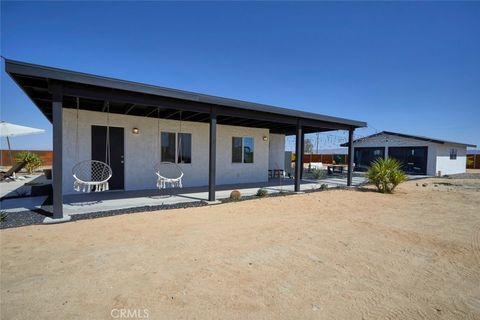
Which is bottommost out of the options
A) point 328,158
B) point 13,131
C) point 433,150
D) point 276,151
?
point 328,158

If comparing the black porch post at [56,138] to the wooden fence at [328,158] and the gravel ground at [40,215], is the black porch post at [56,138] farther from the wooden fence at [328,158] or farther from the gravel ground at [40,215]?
the wooden fence at [328,158]

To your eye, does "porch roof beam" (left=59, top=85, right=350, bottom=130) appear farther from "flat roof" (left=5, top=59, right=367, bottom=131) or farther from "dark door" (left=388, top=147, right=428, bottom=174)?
"dark door" (left=388, top=147, right=428, bottom=174)

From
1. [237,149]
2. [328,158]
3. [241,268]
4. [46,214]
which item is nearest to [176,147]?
[237,149]

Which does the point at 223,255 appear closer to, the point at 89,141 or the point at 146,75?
the point at 89,141

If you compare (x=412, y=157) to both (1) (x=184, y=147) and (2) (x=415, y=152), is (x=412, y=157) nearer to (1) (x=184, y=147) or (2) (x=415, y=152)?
(2) (x=415, y=152)

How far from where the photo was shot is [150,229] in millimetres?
4434

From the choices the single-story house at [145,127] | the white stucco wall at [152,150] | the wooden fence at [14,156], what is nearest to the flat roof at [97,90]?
the single-story house at [145,127]

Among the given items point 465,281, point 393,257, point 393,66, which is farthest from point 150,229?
point 393,66

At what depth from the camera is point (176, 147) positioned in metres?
9.23

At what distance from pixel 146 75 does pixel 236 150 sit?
5.79 metres

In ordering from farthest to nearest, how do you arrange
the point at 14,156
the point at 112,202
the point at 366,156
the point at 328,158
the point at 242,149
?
1. the point at 328,158
2. the point at 14,156
3. the point at 366,156
4. the point at 242,149
5. the point at 112,202

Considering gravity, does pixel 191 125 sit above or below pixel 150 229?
above

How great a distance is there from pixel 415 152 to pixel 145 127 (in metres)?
19.6

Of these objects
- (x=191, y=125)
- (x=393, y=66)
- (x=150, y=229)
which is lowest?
(x=150, y=229)
